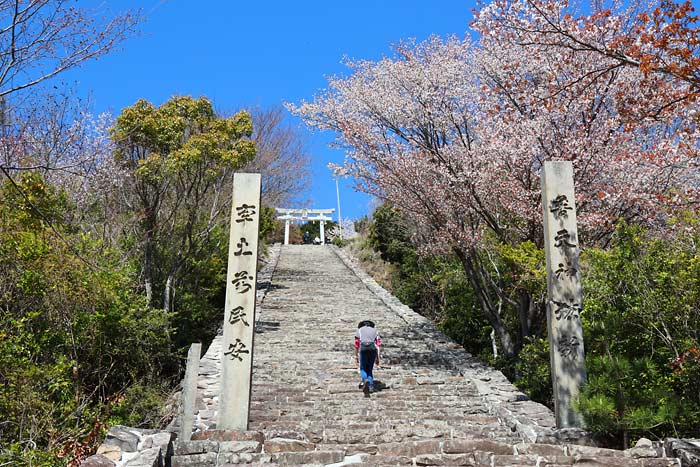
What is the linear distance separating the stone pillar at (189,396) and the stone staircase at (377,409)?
0.65 feet

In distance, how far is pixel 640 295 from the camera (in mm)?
7406

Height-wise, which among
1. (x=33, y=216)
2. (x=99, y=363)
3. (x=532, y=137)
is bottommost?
(x=99, y=363)

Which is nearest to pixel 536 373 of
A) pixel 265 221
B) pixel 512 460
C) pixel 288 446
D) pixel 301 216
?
pixel 512 460

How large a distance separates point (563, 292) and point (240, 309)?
3867 millimetres

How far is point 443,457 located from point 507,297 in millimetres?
6642

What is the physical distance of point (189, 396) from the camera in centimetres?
670

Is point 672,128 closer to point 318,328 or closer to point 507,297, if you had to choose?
point 507,297

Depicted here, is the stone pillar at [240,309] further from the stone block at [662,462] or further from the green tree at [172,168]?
the green tree at [172,168]

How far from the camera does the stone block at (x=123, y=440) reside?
5668 mm

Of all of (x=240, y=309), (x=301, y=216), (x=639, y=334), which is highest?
(x=301, y=216)

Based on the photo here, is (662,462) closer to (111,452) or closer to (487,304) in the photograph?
(111,452)

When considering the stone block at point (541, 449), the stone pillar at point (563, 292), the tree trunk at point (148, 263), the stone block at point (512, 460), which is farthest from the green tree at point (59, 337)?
the stone pillar at point (563, 292)

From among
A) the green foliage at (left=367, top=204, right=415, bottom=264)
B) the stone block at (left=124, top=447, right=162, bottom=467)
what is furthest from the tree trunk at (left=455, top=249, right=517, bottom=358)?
the green foliage at (left=367, top=204, right=415, bottom=264)

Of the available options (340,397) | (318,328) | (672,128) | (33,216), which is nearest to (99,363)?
(33,216)
